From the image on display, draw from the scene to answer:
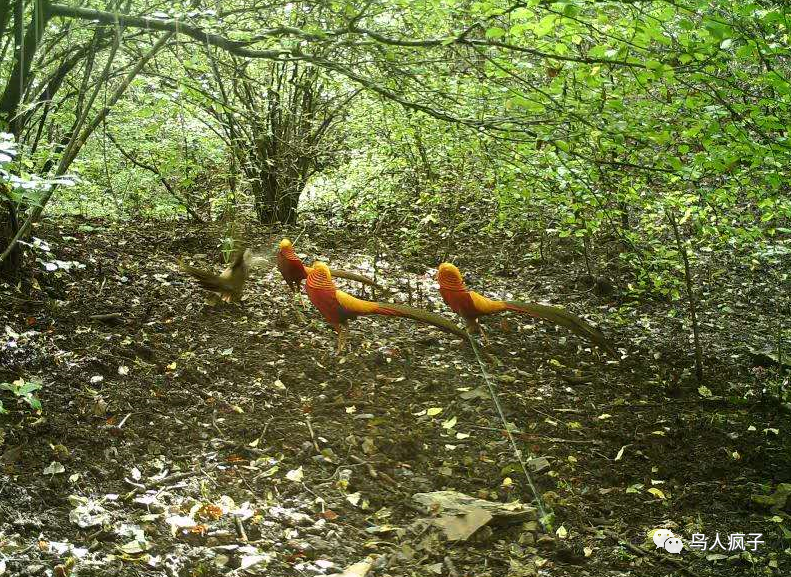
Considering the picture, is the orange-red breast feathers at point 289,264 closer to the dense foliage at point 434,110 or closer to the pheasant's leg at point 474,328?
the dense foliage at point 434,110

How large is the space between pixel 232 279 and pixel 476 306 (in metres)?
1.82

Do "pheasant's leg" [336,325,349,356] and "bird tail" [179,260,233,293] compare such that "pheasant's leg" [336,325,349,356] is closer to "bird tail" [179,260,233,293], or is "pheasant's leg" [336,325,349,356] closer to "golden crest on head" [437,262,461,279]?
"golden crest on head" [437,262,461,279]

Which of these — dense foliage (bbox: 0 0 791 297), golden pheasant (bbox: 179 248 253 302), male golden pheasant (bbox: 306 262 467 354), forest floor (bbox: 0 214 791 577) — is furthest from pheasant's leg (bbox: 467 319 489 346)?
golden pheasant (bbox: 179 248 253 302)

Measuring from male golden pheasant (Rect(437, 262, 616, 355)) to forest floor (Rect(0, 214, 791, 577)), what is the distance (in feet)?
1.42

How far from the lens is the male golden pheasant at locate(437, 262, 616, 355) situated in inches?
170

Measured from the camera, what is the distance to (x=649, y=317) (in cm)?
600

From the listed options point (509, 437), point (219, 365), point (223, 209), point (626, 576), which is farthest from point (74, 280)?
point (626, 576)

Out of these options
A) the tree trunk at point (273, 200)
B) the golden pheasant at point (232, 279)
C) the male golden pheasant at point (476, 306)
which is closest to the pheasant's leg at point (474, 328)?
the male golden pheasant at point (476, 306)

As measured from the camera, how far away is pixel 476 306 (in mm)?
4477

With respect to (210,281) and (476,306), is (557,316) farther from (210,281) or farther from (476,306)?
(210,281)

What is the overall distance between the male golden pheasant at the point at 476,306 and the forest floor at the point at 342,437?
43cm

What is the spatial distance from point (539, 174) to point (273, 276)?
2.61 metres

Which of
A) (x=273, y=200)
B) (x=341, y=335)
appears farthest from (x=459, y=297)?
(x=273, y=200)

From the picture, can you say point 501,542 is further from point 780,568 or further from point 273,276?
point 273,276
